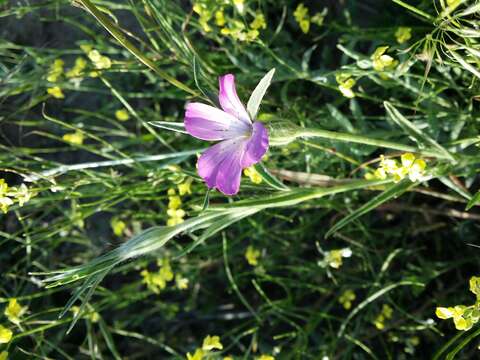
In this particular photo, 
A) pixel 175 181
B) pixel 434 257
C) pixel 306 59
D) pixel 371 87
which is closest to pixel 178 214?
pixel 175 181

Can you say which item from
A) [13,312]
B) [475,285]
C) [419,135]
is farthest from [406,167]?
[13,312]

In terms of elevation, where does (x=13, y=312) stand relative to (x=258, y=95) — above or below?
below

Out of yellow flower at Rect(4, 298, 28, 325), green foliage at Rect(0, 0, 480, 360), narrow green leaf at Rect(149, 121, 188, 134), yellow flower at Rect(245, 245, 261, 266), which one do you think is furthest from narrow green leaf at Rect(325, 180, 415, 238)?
yellow flower at Rect(4, 298, 28, 325)

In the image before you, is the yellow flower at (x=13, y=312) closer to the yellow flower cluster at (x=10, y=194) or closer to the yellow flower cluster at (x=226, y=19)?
the yellow flower cluster at (x=10, y=194)

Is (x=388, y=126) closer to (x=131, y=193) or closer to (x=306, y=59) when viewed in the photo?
(x=306, y=59)

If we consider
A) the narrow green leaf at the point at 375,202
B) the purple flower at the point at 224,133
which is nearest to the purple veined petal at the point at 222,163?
the purple flower at the point at 224,133

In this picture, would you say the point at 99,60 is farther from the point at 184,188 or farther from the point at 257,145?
the point at 257,145
